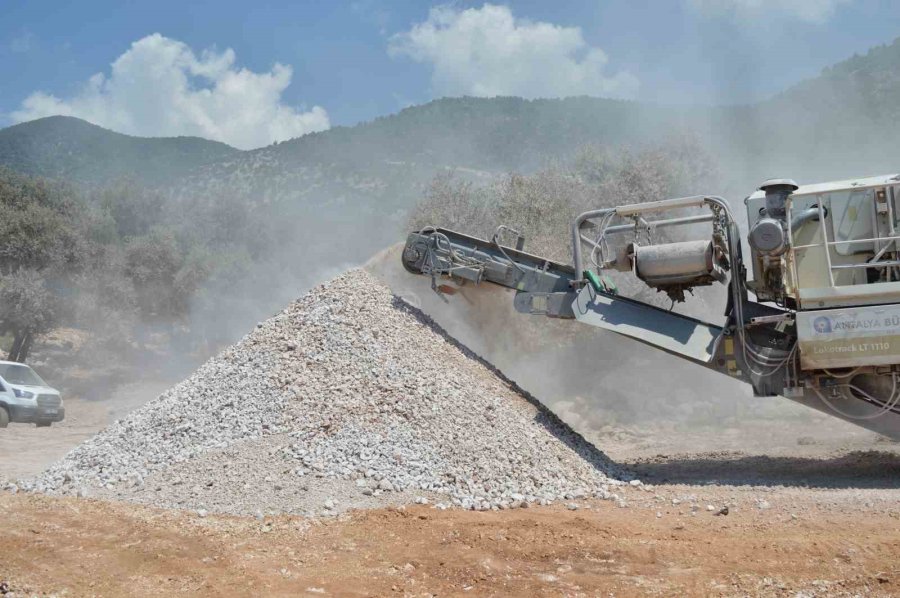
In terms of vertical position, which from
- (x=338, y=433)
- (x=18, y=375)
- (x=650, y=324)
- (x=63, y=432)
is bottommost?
(x=63, y=432)

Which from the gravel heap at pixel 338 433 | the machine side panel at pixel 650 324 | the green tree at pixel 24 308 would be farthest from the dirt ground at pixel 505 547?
the green tree at pixel 24 308

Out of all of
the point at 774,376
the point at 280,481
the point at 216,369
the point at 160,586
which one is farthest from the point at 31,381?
the point at 774,376

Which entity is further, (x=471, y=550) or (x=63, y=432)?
(x=63, y=432)

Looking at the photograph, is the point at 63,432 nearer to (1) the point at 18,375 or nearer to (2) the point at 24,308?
(1) the point at 18,375

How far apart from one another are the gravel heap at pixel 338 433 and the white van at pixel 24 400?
27.5ft

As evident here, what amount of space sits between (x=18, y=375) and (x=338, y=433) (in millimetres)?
12270

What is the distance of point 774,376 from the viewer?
359 inches

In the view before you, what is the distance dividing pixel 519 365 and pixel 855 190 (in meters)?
9.70

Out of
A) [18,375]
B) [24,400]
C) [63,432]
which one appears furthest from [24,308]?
[63,432]

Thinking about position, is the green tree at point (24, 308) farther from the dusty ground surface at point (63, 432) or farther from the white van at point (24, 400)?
the white van at point (24, 400)

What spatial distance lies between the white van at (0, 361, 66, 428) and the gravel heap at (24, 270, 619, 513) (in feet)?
27.5

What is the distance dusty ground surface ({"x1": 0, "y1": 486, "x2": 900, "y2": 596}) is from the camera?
5762 mm

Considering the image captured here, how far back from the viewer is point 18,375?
17969mm

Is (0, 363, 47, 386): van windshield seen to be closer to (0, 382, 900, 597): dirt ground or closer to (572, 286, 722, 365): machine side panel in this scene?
(0, 382, 900, 597): dirt ground
